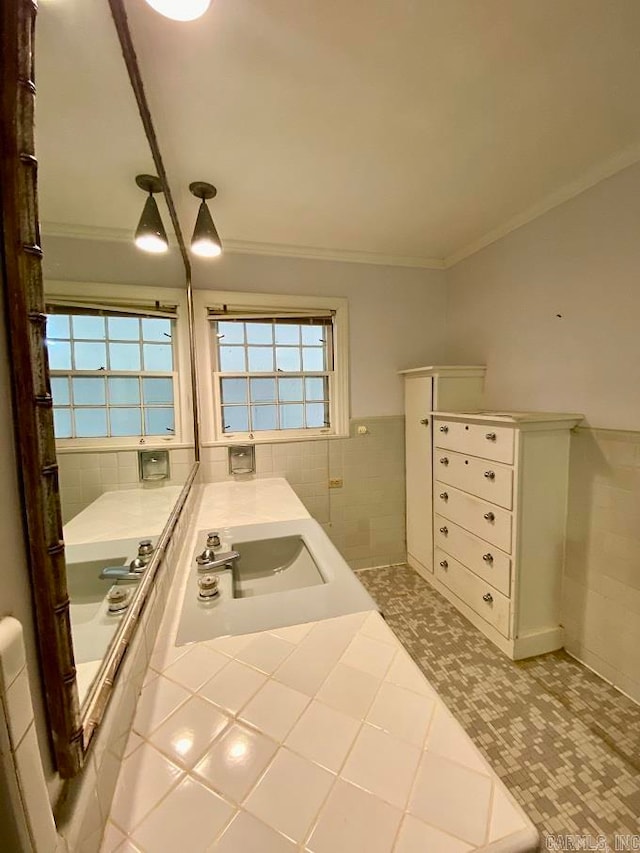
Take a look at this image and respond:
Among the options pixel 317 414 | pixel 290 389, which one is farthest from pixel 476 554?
pixel 290 389

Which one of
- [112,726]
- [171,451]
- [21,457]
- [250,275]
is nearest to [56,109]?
[21,457]

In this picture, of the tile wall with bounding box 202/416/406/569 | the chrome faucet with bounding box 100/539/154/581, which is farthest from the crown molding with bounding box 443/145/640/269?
the chrome faucet with bounding box 100/539/154/581

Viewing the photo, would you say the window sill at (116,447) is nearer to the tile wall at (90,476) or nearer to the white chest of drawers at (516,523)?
the tile wall at (90,476)

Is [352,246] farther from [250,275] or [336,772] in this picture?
[336,772]

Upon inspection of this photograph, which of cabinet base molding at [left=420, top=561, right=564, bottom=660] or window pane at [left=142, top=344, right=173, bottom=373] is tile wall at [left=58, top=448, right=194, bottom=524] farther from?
cabinet base molding at [left=420, top=561, right=564, bottom=660]

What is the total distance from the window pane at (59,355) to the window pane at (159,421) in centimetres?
85

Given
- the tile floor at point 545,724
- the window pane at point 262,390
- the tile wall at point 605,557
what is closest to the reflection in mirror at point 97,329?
the window pane at point 262,390

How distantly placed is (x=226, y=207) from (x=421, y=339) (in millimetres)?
1743

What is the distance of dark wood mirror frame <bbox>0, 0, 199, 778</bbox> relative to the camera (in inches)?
14.2

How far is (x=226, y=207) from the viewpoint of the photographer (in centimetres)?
201

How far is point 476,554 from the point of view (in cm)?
210

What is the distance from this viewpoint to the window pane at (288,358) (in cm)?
267

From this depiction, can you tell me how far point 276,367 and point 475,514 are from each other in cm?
171

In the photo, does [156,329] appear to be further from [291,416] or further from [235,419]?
[291,416]
